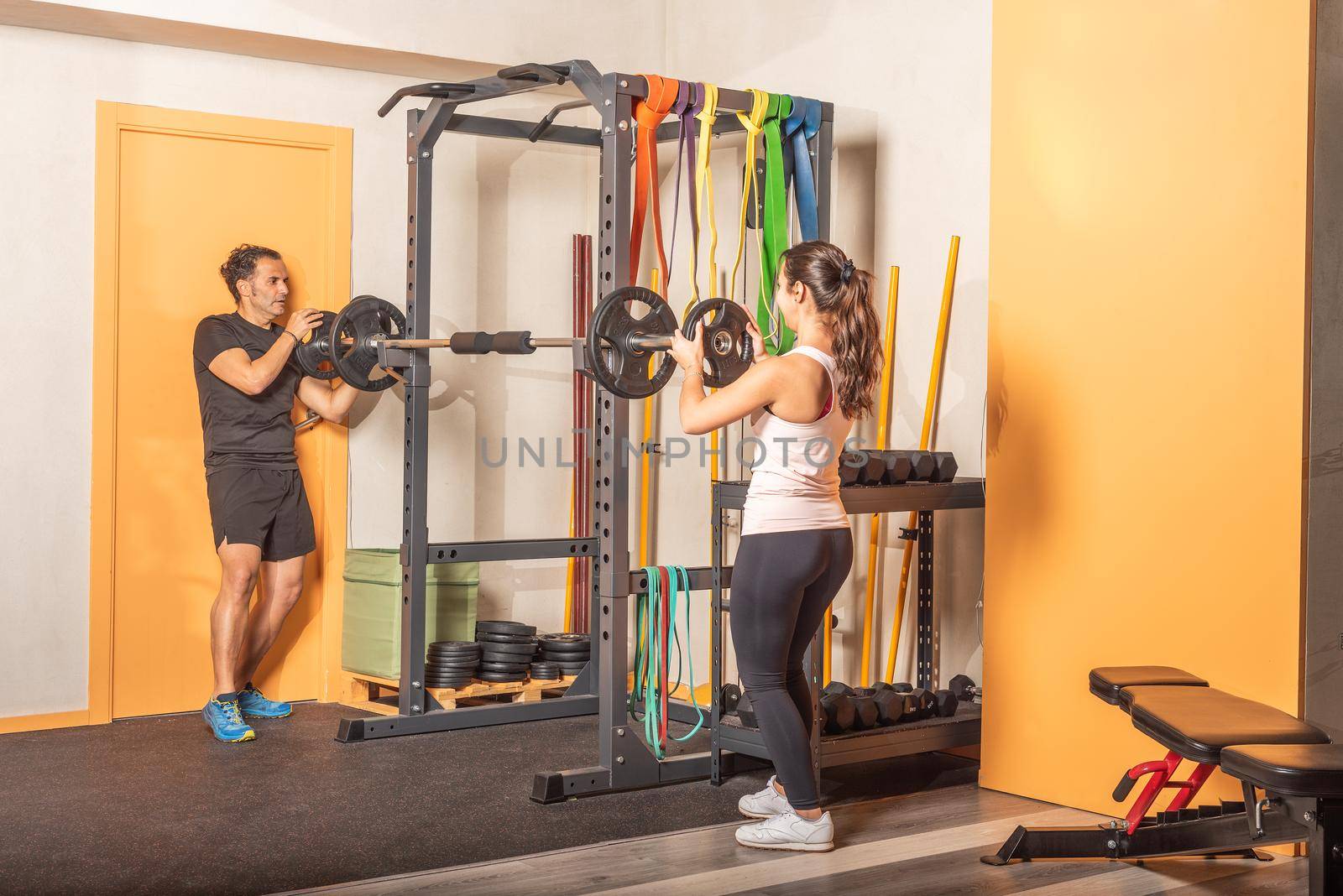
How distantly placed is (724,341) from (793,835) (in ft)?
4.15

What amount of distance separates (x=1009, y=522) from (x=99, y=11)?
3.43 meters

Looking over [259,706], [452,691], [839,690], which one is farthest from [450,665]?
[839,690]

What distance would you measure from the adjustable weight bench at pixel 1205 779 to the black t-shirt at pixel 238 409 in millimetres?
2973

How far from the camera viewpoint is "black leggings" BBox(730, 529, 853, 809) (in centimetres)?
313

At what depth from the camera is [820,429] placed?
312cm

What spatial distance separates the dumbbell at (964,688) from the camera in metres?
4.09

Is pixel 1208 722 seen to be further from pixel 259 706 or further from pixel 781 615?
pixel 259 706

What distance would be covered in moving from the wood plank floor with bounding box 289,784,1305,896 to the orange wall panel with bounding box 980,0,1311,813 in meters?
0.42

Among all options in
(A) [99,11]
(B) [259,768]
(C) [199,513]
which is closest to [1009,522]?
(B) [259,768]

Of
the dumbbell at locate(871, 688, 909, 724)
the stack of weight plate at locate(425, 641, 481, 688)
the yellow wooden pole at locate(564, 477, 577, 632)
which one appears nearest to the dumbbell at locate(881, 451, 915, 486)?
the dumbbell at locate(871, 688, 909, 724)

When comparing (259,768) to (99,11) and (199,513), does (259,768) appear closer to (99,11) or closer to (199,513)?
(199,513)

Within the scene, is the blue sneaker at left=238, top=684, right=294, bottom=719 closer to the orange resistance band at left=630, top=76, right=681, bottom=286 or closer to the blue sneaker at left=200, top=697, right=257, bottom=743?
the blue sneaker at left=200, top=697, right=257, bottom=743

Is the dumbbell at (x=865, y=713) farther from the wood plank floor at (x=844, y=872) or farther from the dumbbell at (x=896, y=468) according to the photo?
the dumbbell at (x=896, y=468)

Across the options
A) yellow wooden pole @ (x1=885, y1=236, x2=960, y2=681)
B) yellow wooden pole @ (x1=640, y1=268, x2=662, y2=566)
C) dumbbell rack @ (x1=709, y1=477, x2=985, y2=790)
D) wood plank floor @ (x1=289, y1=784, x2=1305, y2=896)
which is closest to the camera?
wood plank floor @ (x1=289, y1=784, x2=1305, y2=896)
